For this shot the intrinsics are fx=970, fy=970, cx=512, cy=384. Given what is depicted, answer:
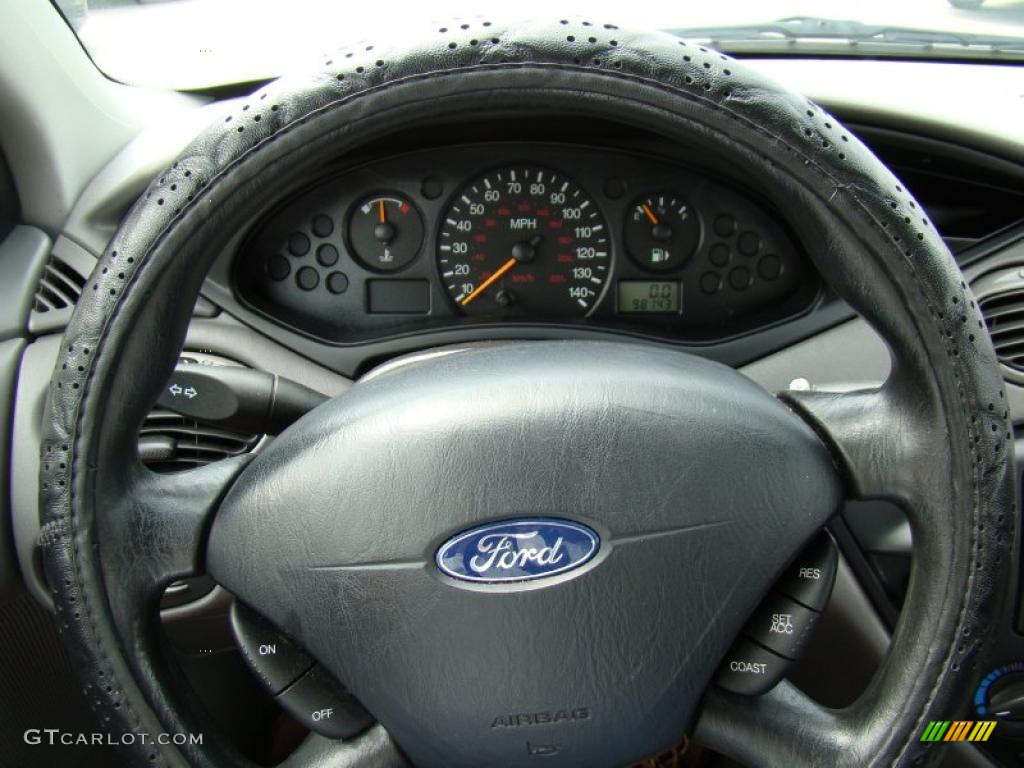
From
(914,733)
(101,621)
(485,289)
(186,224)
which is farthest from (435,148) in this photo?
(914,733)

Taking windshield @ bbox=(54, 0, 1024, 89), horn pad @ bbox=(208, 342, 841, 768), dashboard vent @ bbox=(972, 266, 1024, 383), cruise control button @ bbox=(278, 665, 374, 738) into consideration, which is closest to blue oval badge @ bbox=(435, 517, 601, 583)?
horn pad @ bbox=(208, 342, 841, 768)

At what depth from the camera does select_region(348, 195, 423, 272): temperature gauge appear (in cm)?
158

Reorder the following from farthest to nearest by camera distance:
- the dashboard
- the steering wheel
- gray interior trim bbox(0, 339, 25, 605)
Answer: the dashboard < gray interior trim bbox(0, 339, 25, 605) < the steering wheel

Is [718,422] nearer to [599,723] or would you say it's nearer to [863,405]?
[863,405]

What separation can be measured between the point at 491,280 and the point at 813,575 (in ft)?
2.69

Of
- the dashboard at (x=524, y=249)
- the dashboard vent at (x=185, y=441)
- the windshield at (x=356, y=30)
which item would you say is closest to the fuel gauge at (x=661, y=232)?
the dashboard at (x=524, y=249)

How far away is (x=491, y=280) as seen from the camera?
1.58 m

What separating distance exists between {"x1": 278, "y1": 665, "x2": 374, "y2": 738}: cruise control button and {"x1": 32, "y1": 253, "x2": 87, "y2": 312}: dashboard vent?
31.8 inches

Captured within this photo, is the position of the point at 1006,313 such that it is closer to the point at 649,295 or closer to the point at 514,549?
the point at 649,295

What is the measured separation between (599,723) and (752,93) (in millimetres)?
558

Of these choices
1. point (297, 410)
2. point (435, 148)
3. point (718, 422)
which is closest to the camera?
point (718, 422)

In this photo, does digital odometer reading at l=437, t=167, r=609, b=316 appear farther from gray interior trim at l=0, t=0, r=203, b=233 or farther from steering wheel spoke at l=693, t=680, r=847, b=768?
steering wheel spoke at l=693, t=680, r=847, b=768

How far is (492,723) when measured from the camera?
866mm

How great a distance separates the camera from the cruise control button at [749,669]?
0.90 m
